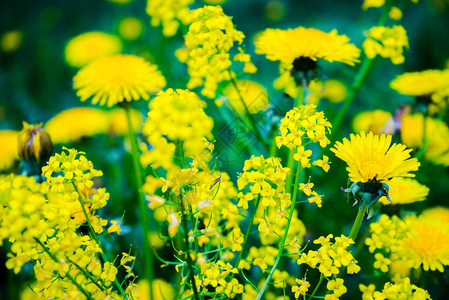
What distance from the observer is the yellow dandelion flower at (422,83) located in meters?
1.09

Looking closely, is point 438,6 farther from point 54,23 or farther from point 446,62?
point 54,23

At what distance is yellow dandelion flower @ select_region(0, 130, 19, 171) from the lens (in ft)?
3.69

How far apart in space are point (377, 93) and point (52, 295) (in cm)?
152

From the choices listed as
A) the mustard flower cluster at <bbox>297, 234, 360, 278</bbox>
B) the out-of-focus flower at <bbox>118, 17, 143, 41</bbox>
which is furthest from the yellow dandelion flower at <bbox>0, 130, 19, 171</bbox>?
the out-of-focus flower at <bbox>118, 17, 143, 41</bbox>

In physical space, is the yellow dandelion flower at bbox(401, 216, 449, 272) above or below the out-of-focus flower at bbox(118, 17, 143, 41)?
below

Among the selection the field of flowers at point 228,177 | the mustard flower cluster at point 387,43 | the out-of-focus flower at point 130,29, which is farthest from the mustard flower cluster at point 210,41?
the out-of-focus flower at point 130,29

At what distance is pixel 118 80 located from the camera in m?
0.89

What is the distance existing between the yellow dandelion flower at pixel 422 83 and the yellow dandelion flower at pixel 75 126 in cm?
92

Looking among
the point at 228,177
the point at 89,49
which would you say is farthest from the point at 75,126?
the point at 228,177

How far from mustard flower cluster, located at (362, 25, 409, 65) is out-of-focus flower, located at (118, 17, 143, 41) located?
1.56m

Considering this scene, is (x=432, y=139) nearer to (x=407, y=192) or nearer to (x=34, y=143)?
(x=407, y=192)

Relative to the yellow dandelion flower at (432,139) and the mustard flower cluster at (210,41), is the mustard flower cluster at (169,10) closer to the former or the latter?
the mustard flower cluster at (210,41)

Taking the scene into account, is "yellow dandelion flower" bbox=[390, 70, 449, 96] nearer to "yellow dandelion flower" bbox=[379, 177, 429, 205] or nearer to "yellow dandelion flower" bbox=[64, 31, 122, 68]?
"yellow dandelion flower" bbox=[379, 177, 429, 205]

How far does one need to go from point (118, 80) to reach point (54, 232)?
0.43 metres
